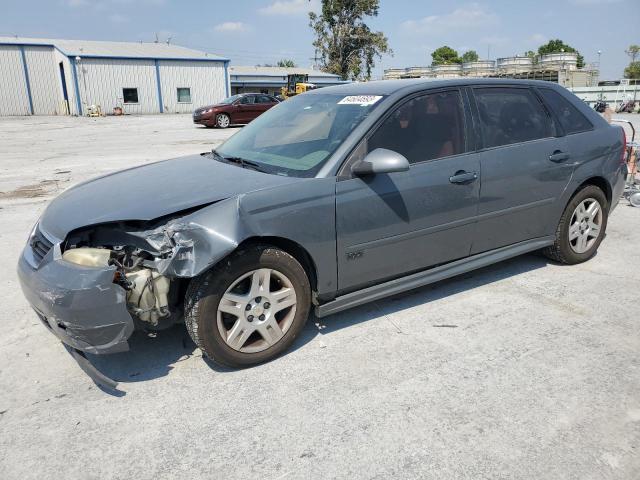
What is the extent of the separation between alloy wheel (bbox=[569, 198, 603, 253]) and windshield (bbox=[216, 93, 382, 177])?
2.36 meters

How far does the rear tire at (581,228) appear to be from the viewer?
459 centimetres

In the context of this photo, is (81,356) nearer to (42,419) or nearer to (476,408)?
(42,419)

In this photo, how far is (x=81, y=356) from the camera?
289 cm

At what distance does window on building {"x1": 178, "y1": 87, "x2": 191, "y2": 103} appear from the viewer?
41406mm

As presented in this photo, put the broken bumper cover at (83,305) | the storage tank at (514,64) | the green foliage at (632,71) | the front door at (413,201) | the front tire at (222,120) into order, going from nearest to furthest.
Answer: the broken bumper cover at (83,305)
the front door at (413,201)
the front tire at (222,120)
the storage tank at (514,64)
the green foliage at (632,71)

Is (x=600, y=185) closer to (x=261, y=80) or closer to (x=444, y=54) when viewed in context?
(x=261, y=80)

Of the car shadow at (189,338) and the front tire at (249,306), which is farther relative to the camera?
the car shadow at (189,338)

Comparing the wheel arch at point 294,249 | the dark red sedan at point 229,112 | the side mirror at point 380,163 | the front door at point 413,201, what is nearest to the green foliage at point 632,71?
the dark red sedan at point 229,112

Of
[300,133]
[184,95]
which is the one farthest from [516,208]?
[184,95]

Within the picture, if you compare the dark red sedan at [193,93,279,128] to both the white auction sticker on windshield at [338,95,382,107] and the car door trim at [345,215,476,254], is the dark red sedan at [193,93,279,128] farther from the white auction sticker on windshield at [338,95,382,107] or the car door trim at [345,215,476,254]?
the car door trim at [345,215,476,254]

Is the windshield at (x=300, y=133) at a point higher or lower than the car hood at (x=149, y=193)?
higher

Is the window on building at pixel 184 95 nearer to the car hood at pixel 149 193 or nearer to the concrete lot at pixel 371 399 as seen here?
the concrete lot at pixel 371 399

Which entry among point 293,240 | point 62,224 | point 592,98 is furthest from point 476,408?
point 592,98

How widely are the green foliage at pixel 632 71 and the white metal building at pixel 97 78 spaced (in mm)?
62505
